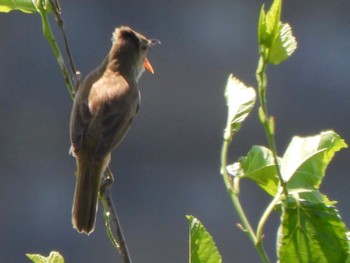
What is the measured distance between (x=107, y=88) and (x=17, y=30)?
3.83 metres

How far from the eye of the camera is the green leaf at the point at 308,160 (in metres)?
1.24

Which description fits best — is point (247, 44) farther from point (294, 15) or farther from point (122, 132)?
point (122, 132)

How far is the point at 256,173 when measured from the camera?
1278mm

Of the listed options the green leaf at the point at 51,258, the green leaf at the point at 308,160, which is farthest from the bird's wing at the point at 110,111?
the green leaf at the point at 308,160

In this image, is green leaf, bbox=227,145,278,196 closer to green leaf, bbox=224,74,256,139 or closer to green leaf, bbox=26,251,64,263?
green leaf, bbox=224,74,256,139

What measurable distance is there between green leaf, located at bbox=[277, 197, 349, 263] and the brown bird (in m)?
1.51

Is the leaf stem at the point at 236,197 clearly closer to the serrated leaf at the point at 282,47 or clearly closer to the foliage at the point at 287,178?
the foliage at the point at 287,178

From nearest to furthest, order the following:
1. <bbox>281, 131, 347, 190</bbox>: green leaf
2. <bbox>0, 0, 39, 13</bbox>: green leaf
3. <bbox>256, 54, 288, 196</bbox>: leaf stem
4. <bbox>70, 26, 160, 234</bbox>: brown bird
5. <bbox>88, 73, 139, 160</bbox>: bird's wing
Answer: <bbox>256, 54, 288, 196</bbox>: leaf stem < <bbox>281, 131, 347, 190</bbox>: green leaf < <bbox>0, 0, 39, 13</bbox>: green leaf < <bbox>70, 26, 160, 234</bbox>: brown bird < <bbox>88, 73, 139, 160</bbox>: bird's wing

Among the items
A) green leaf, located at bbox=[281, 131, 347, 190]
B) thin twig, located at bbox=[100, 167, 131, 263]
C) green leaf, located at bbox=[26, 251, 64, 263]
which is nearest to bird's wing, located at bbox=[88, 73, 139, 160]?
thin twig, located at bbox=[100, 167, 131, 263]

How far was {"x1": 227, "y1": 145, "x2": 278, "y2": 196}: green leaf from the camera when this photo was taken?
1.28 m

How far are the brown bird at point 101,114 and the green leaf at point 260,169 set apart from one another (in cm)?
137

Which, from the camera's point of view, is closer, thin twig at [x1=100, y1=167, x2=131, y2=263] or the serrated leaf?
the serrated leaf

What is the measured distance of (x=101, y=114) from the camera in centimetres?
356

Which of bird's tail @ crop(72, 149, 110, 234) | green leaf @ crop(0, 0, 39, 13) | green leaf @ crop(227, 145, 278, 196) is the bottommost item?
green leaf @ crop(227, 145, 278, 196)
